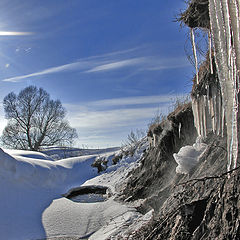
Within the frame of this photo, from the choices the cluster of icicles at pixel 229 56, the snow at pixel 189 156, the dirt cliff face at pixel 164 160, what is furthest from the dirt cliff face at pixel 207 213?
the dirt cliff face at pixel 164 160

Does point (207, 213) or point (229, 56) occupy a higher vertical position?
point (229, 56)

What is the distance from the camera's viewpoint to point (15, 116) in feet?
83.7

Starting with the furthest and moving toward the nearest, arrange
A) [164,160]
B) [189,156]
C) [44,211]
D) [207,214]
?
1. [164,160]
2. [44,211]
3. [189,156]
4. [207,214]

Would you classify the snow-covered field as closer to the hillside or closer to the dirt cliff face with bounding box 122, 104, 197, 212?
the dirt cliff face with bounding box 122, 104, 197, 212

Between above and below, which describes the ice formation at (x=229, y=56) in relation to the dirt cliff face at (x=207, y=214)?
above

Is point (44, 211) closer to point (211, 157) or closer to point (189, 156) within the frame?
point (189, 156)

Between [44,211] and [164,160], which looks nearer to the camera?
[44,211]

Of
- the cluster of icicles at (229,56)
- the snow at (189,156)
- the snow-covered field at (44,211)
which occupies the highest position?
the cluster of icicles at (229,56)

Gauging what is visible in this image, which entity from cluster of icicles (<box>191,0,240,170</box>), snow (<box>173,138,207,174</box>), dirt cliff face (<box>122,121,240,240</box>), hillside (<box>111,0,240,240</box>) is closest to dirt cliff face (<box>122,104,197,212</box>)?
hillside (<box>111,0,240,240</box>)

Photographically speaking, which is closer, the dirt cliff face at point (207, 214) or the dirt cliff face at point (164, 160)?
the dirt cliff face at point (207, 214)

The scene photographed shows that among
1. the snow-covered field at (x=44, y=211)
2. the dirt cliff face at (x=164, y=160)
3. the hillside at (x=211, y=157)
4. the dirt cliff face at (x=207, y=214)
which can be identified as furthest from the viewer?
the dirt cliff face at (x=164, y=160)

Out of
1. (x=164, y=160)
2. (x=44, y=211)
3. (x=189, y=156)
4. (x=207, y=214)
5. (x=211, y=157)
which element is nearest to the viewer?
(x=207, y=214)

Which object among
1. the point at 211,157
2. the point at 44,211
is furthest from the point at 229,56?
the point at 44,211

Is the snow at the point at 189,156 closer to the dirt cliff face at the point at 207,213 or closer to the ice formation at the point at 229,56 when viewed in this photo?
the dirt cliff face at the point at 207,213
